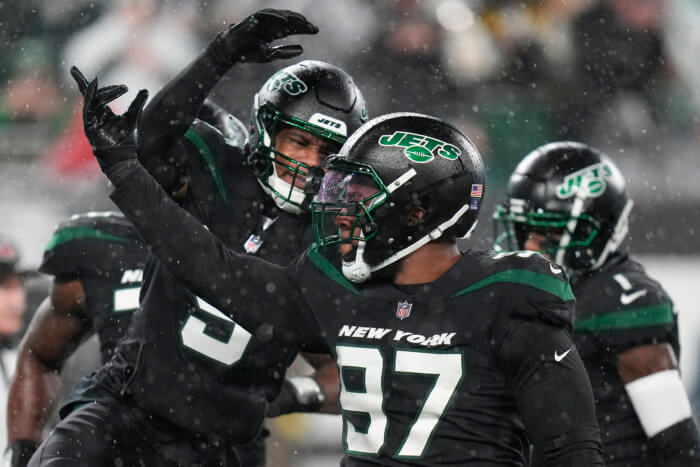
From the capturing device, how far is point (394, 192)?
6.79ft

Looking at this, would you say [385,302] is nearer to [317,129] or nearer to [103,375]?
[317,129]

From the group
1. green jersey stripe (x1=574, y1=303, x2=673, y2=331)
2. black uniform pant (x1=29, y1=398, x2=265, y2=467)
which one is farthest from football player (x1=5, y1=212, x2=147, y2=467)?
green jersey stripe (x1=574, y1=303, x2=673, y2=331)

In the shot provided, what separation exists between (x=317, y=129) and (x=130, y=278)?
3.22 feet

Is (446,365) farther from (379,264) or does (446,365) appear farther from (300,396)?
(300,396)

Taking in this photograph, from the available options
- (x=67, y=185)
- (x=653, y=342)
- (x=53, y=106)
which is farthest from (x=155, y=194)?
(x=53, y=106)

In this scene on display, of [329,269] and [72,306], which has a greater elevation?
[329,269]

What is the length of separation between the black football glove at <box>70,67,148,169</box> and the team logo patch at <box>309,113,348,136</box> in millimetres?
653

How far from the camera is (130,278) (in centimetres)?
325

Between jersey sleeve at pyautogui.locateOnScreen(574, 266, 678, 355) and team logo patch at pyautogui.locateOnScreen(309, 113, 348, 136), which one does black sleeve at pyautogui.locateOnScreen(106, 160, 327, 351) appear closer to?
team logo patch at pyautogui.locateOnScreen(309, 113, 348, 136)

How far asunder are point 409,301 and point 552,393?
35 centimetres

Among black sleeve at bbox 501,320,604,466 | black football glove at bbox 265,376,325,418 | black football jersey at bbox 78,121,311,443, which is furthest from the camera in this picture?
black football glove at bbox 265,376,325,418

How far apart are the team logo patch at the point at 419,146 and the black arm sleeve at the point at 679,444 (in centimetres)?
107

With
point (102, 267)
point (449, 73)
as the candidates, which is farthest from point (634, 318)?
point (449, 73)

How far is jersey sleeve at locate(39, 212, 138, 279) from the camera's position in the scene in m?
3.28
